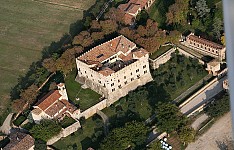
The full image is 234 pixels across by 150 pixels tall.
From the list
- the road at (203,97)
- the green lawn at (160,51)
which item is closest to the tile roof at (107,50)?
the green lawn at (160,51)

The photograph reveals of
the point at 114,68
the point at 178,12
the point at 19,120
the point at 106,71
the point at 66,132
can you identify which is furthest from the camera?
the point at 178,12

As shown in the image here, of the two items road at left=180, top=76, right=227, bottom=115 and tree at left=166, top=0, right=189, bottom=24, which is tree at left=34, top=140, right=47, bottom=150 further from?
tree at left=166, top=0, right=189, bottom=24

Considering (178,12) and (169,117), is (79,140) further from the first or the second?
(178,12)

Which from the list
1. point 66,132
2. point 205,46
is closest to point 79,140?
point 66,132

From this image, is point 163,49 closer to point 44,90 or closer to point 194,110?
point 194,110

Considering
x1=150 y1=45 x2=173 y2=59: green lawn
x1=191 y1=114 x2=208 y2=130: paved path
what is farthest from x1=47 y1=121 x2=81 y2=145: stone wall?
x1=150 y1=45 x2=173 y2=59: green lawn

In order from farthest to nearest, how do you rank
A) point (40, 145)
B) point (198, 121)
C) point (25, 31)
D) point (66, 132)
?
point (25, 31) < point (198, 121) < point (66, 132) < point (40, 145)
